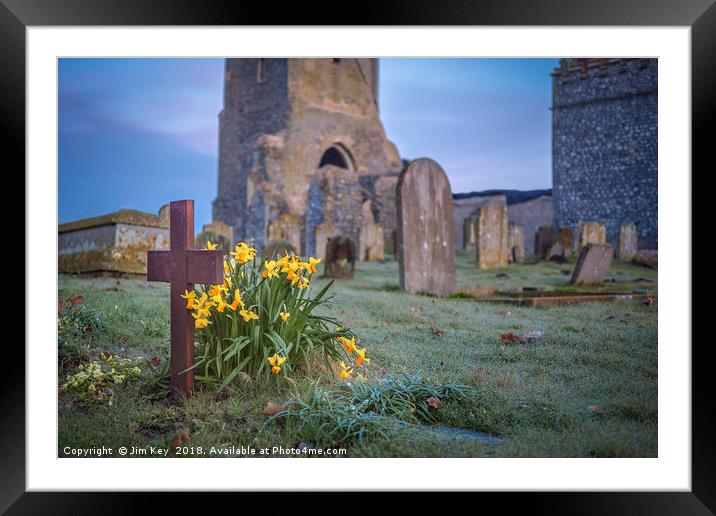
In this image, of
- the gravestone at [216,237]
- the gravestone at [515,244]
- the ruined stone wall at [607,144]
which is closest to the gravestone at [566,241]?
the gravestone at [515,244]

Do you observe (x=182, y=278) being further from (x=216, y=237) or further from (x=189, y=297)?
(x=216, y=237)

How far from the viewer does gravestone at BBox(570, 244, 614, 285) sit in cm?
813

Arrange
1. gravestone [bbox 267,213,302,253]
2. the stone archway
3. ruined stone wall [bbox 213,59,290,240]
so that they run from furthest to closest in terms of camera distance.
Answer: the stone archway < ruined stone wall [bbox 213,59,290,240] < gravestone [bbox 267,213,302,253]

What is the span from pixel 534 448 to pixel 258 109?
21585 millimetres

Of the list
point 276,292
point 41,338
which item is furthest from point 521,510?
point 41,338

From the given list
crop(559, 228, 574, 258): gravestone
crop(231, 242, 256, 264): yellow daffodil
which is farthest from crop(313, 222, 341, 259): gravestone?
crop(231, 242, 256, 264): yellow daffodil

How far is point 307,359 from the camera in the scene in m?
3.38

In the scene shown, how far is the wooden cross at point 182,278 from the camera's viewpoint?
3.18 metres

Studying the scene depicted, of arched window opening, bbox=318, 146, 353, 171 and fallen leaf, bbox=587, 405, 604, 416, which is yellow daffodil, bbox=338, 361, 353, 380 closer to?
fallen leaf, bbox=587, 405, 604, 416

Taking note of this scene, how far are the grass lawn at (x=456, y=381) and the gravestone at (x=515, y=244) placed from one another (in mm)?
7542

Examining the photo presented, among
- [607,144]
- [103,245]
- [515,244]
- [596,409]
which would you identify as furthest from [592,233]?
[596,409]

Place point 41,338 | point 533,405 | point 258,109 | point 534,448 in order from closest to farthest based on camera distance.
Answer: point 534,448, point 533,405, point 41,338, point 258,109

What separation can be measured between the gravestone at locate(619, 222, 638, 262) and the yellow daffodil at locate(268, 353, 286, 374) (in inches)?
436

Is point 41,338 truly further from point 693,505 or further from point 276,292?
point 693,505
